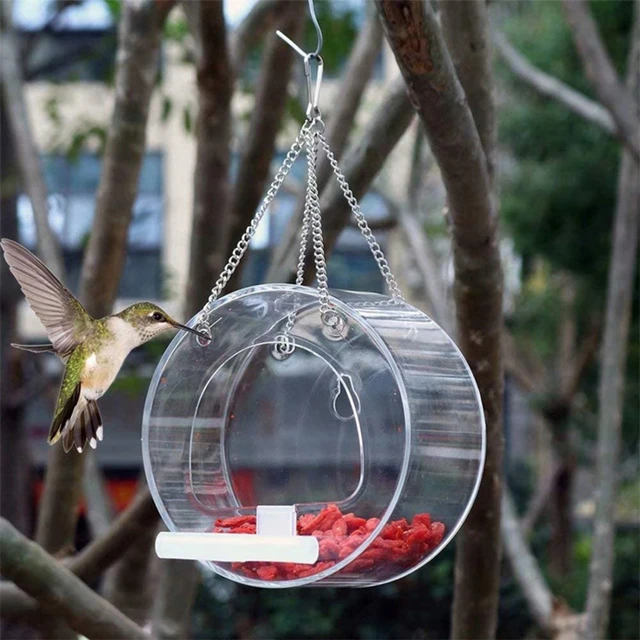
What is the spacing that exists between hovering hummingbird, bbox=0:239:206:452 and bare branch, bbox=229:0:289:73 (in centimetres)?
173

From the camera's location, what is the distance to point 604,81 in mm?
4598

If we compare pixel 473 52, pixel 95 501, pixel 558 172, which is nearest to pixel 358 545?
pixel 473 52

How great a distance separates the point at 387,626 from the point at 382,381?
722 cm

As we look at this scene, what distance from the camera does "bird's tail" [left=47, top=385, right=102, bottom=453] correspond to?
2.33m

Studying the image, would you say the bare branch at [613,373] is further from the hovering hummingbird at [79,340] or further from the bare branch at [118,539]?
the hovering hummingbird at [79,340]

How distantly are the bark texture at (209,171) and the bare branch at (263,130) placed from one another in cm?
22

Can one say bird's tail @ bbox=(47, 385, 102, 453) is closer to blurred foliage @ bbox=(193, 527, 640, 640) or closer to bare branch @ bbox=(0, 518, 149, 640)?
bare branch @ bbox=(0, 518, 149, 640)

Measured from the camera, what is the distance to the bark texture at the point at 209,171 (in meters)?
3.33

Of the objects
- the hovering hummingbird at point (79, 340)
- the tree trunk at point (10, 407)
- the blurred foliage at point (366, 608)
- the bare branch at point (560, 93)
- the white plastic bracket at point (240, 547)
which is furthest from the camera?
the blurred foliage at point (366, 608)

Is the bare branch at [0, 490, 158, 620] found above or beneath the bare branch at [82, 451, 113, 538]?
above

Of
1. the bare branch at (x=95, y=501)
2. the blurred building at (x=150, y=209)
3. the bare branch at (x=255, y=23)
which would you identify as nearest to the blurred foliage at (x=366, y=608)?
the blurred building at (x=150, y=209)

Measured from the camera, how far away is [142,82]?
3398mm

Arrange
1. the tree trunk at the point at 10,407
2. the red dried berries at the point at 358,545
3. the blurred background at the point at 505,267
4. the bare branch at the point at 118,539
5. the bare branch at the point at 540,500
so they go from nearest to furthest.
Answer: the red dried berries at the point at 358,545 < the bare branch at the point at 118,539 < the tree trunk at the point at 10,407 < the blurred background at the point at 505,267 < the bare branch at the point at 540,500

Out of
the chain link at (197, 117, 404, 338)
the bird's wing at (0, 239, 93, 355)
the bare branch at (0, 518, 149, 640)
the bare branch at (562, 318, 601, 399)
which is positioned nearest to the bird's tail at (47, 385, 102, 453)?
the bird's wing at (0, 239, 93, 355)
